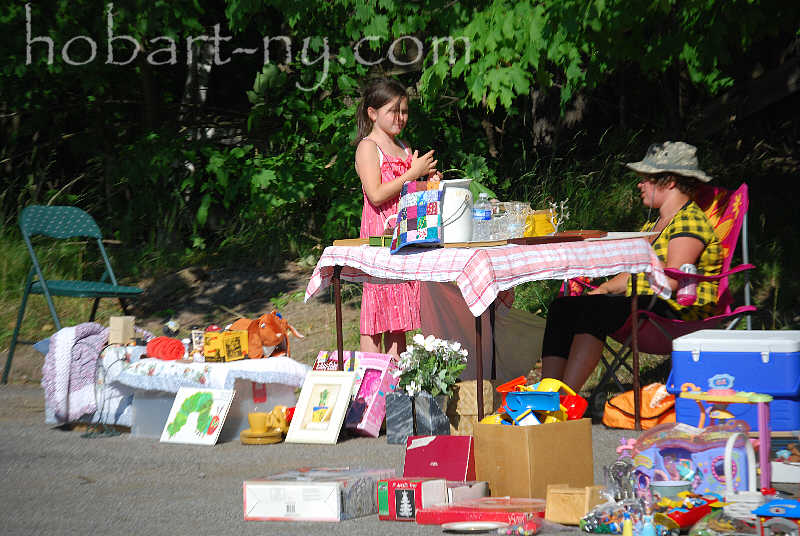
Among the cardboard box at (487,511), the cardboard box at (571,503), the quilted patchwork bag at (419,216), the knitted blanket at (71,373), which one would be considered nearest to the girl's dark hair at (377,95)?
the quilted patchwork bag at (419,216)

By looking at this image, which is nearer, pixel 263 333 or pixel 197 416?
pixel 197 416

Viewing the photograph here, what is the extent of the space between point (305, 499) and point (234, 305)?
18.2 ft

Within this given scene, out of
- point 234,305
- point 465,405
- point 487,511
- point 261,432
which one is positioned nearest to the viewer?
point 487,511

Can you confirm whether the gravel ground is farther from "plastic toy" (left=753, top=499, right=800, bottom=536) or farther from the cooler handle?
"plastic toy" (left=753, top=499, right=800, bottom=536)

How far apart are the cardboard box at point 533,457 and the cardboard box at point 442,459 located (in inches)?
2.0

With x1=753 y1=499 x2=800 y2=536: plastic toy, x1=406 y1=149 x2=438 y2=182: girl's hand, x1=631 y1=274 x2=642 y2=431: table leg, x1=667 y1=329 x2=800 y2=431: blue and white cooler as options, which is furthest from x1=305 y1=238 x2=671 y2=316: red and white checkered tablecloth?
x1=753 y1=499 x2=800 y2=536: plastic toy

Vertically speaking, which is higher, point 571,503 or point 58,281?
point 58,281

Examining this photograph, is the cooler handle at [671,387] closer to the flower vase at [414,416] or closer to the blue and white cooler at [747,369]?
the blue and white cooler at [747,369]

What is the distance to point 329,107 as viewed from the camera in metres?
9.38

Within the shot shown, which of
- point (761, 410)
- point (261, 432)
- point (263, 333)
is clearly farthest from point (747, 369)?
point (263, 333)

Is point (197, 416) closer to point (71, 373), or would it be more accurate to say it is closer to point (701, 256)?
point (71, 373)

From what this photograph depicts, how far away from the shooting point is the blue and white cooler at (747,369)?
432 cm

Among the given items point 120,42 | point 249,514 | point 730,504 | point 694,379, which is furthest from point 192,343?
point 120,42

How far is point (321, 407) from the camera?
5.18 metres
